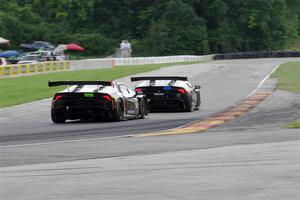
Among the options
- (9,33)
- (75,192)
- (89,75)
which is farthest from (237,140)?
(9,33)

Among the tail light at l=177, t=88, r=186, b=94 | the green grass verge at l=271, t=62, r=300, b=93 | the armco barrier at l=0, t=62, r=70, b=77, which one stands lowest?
the green grass verge at l=271, t=62, r=300, b=93

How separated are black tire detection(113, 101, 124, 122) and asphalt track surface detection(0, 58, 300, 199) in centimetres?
33

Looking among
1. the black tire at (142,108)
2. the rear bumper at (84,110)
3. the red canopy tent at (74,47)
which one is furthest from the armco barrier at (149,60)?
the rear bumper at (84,110)

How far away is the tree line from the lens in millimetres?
91562

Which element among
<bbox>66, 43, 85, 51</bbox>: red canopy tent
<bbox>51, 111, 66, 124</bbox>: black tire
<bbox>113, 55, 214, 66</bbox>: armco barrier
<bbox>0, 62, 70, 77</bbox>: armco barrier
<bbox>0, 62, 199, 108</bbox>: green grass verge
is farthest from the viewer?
<bbox>66, 43, 85, 51</bbox>: red canopy tent

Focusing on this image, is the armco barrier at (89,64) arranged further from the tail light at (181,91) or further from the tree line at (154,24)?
the tree line at (154,24)

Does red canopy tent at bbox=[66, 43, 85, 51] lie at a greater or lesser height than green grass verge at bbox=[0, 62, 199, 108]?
greater

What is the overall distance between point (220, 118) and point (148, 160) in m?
10.5

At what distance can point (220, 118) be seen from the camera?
19.9 m

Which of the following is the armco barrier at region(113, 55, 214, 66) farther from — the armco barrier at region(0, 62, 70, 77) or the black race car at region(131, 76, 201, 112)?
the black race car at region(131, 76, 201, 112)

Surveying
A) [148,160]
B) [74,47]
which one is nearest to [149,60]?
[74,47]

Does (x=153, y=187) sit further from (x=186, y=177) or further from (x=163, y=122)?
(x=163, y=122)

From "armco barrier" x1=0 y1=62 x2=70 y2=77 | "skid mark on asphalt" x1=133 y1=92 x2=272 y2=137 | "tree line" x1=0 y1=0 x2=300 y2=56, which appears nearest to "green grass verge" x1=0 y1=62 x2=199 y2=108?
"armco barrier" x1=0 y1=62 x2=70 y2=77

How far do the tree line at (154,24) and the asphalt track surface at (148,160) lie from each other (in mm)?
71667
